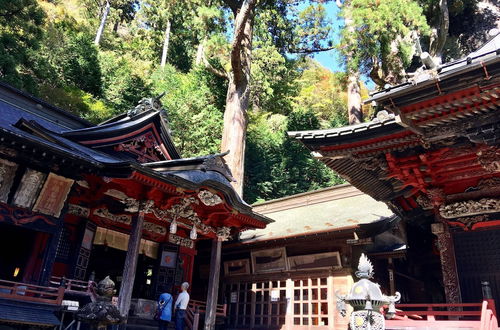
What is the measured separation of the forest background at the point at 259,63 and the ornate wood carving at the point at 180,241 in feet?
20.4

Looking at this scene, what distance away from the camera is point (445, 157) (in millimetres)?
7309

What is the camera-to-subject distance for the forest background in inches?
658

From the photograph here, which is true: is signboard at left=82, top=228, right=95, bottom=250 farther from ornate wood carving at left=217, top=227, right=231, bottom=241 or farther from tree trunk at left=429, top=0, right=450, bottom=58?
tree trunk at left=429, top=0, right=450, bottom=58

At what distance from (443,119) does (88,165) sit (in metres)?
6.99

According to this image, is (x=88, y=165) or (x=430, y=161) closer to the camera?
(x=430, y=161)

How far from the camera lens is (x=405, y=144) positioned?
22.9 ft

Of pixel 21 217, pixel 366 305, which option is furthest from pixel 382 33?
pixel 21 217

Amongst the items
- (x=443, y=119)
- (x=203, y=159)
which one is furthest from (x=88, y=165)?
(x=443, y=119)

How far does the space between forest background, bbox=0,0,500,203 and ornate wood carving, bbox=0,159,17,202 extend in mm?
9213

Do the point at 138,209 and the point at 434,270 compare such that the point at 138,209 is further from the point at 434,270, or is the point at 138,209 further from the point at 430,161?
the point at 434,270

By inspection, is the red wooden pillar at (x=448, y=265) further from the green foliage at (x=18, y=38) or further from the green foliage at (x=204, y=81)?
the green foliage at (x=18, y=38)

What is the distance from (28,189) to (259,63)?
13748 millimetres

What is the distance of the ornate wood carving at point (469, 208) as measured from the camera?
7.86 m

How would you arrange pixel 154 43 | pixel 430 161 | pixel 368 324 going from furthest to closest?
pixel 154 43 → pixel 430 161 → pixel 368 324
